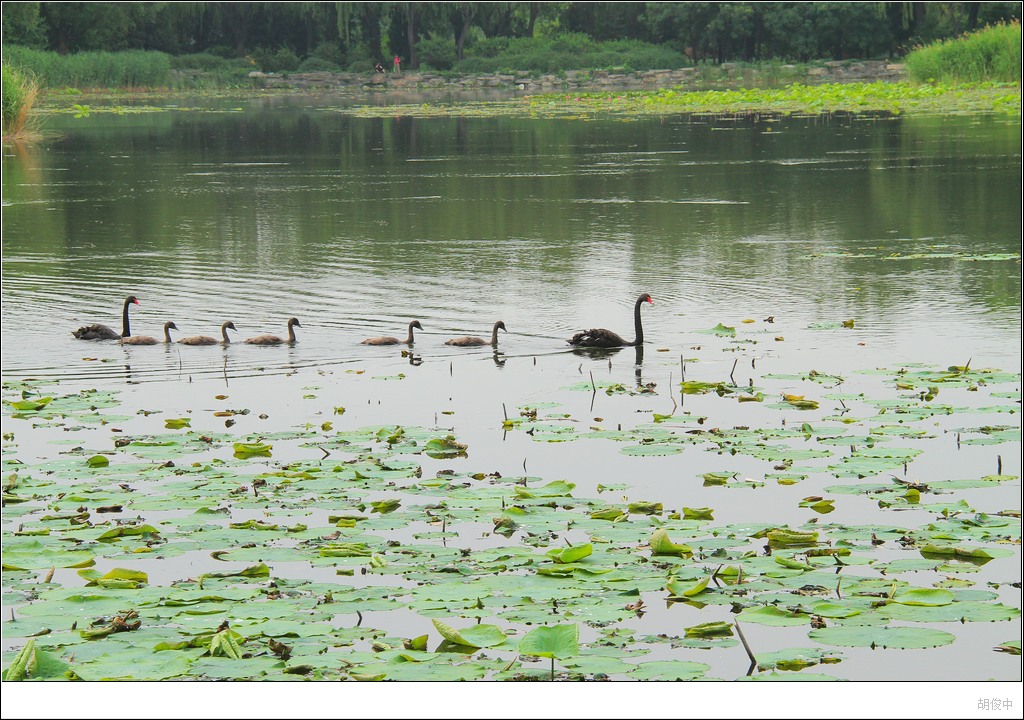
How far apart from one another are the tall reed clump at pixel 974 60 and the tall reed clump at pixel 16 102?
88.2 feet

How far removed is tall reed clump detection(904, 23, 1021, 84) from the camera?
4397 cm

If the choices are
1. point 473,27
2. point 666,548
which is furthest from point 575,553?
point 473,27

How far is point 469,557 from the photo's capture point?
605 centimetres

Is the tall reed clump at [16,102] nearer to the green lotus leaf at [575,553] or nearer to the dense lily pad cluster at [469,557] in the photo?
the dense lily pad cluster at [469,557]

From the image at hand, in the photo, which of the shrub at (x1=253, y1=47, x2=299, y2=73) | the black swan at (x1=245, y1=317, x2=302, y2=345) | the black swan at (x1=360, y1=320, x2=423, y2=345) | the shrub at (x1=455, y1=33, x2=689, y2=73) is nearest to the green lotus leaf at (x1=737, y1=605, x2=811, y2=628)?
the black swan at (x1=360, y1=320, x2=423, y2=345)

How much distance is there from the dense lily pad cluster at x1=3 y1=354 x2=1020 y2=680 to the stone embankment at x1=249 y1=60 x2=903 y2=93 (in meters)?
53.1

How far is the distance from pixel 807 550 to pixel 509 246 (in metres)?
11.3

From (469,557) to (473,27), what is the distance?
7233cm

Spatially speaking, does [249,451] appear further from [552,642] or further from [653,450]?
[552,642]

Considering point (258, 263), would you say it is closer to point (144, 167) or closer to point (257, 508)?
point (257, 508)

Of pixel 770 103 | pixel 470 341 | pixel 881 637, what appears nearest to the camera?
pixel 881 637

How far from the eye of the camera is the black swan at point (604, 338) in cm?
1113

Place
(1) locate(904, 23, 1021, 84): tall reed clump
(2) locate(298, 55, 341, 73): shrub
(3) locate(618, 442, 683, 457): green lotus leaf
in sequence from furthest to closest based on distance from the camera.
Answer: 1. (2) locate(298, 55, 341, 73): shrub
2. (1) locate(904, 23, 1021, 84): tall reed clump
3. (3) locate(618, 442, 683, 457): green lotus leaf

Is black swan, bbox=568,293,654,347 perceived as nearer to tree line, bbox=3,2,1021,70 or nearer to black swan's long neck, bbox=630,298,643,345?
black swan's long neck, bbox=630,298,643,345
